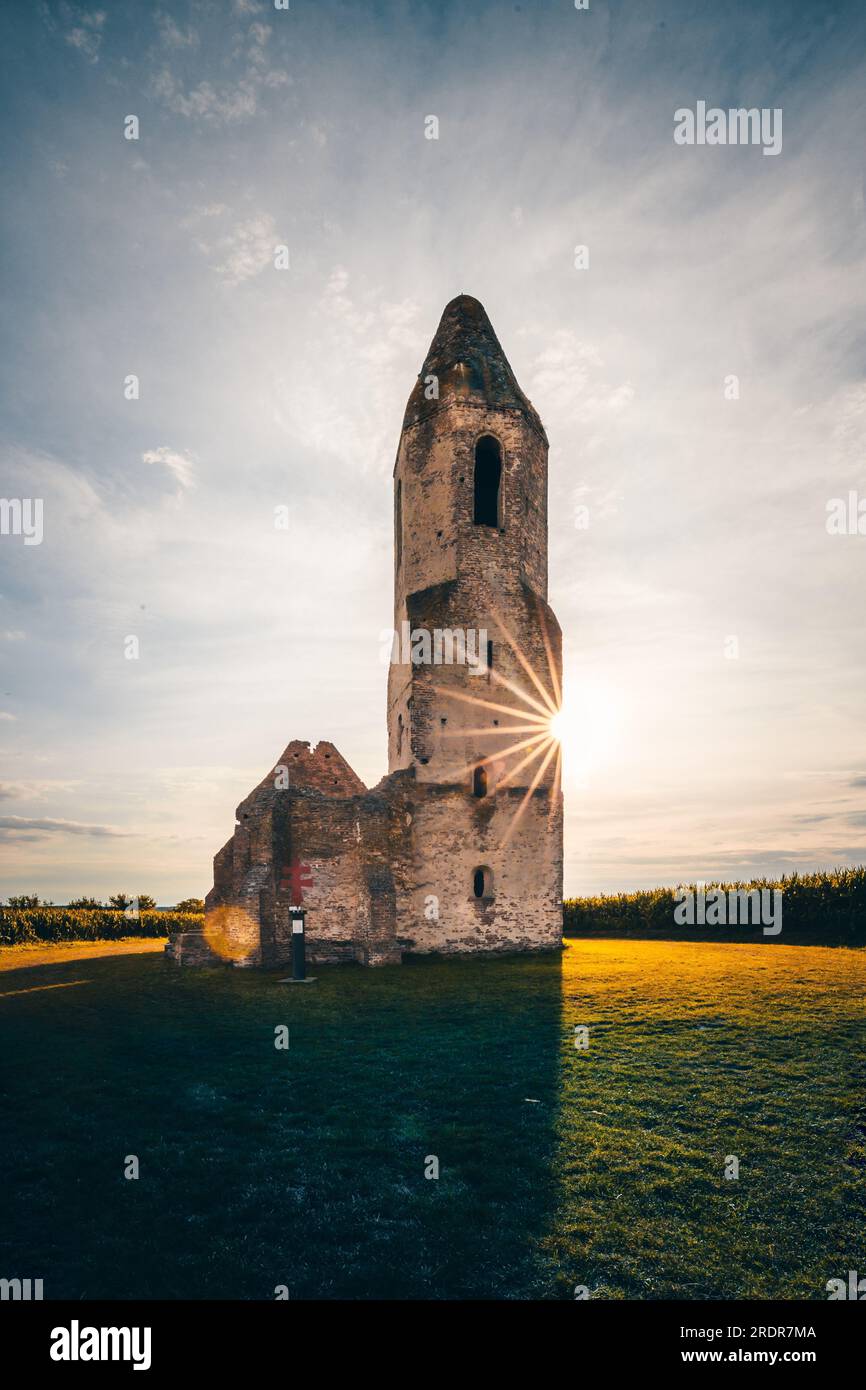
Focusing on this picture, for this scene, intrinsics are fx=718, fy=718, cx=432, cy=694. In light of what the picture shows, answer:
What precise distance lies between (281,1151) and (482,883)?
14000 mm

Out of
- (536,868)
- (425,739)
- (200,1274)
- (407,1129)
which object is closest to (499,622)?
(425,739)

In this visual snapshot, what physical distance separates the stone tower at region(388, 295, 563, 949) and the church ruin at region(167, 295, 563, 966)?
0.04m

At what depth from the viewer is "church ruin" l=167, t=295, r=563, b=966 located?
60.0 feet

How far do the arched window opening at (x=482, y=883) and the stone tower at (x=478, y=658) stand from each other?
0.05 meters

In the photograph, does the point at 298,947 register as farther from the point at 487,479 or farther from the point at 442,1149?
the point at 487,479

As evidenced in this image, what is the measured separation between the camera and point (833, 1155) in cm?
582

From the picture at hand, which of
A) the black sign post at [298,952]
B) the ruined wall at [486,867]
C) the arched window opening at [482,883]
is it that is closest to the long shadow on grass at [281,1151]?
the black sign post at [298,952]

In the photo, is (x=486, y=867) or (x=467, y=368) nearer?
(x=486, y=867)

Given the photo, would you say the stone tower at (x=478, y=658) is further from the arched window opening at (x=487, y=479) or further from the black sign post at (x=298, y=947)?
the black sign post at (x=298, y=947)

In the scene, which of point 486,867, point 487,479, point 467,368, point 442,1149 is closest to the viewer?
point 442,1149

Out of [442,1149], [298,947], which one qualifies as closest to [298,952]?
[298,947]

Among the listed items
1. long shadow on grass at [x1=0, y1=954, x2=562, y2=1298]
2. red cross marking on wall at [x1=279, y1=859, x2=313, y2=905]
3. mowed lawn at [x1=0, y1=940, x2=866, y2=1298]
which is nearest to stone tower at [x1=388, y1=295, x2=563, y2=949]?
red cross marking on wall at [x1=279, y1=859, x2=313, y2=905]

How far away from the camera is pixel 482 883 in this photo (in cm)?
1975

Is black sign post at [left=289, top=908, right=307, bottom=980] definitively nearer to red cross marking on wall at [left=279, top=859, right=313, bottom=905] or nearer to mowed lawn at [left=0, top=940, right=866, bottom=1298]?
red cross marking on wall at [left=279, top=859, right=313, bottom=905]
